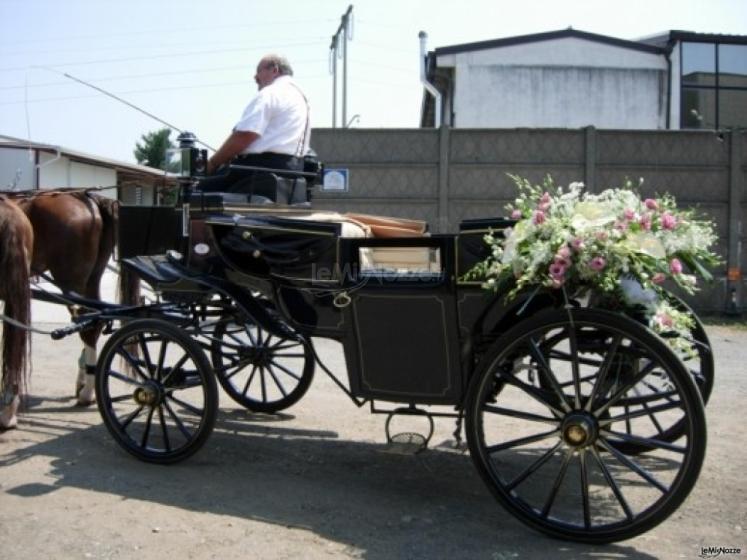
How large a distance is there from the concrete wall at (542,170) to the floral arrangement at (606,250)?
25.4 ft

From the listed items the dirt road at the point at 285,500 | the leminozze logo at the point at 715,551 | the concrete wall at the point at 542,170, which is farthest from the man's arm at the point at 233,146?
the concrete wall at the point at 542,170

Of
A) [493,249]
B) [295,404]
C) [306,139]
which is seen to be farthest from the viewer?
[295,404]

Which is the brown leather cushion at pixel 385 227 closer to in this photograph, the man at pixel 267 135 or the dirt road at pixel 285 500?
the man at pixel 267 135

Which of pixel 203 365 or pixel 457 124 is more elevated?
pixel 457 124

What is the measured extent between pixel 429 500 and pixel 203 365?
57.2 inches

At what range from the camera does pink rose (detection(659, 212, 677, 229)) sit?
12.2 ft

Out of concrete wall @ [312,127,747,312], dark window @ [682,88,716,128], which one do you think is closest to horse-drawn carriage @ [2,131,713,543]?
concrete wall @ [312,127,747,312]

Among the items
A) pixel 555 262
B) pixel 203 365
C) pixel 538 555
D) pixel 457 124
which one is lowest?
pixel 538 555

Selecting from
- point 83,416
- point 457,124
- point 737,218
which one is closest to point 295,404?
point 83,416

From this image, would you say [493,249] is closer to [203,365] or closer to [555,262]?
[555,262]

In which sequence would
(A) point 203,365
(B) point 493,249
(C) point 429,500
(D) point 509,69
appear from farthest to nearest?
(D) point 509,69 < (A) point 203,365 < (C) point 429,500 < (B) point 493,249

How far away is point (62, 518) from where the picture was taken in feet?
13.1

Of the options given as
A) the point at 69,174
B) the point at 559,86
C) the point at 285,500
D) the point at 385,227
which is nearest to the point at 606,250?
the point at 385,227

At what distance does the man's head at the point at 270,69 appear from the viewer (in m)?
5.50
